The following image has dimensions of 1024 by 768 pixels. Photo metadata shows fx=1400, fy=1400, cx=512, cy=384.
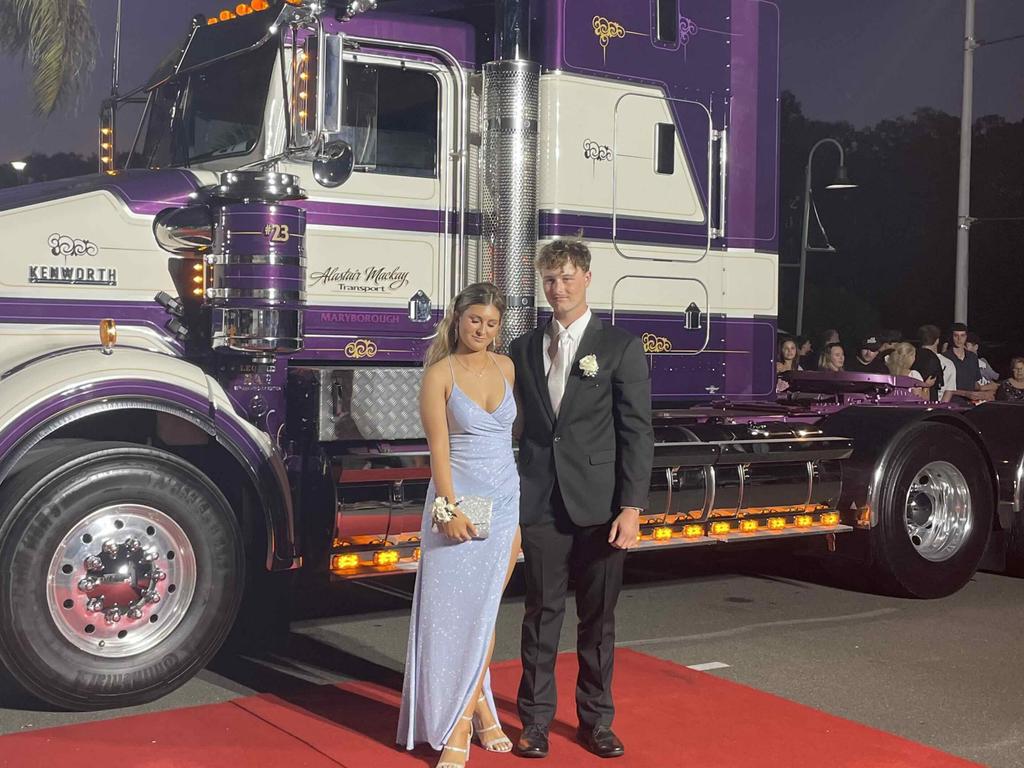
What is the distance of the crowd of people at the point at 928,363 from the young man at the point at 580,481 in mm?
4415

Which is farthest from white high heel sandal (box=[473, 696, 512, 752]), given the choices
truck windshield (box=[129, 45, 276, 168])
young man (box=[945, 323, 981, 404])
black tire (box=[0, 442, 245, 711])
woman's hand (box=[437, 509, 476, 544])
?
young man (box=[945, 323, 981, 404])

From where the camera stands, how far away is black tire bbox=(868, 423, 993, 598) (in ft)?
27.6

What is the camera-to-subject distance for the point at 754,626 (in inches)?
309

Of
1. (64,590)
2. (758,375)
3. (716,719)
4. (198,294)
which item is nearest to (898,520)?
(758,375)

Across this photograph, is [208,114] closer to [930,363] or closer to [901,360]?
[901,360]

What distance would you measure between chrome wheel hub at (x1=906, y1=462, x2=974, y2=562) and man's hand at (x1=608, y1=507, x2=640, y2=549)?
3.98 meters

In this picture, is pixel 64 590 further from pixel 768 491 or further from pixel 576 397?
pixel 768 491

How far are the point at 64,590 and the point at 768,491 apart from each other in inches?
158

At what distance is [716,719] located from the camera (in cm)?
574

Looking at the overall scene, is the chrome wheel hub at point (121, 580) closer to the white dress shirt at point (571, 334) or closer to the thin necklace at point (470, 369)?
the thin necklace at point (470, 369)

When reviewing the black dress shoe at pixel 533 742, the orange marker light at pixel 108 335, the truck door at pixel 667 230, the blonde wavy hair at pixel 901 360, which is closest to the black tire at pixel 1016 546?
the blonde wavy hair at pixel 901 360

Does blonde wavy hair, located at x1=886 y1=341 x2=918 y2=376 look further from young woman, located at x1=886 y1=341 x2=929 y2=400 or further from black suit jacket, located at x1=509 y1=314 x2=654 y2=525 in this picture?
black suit jacket, located at x1=509 y1=314 x2=654 y2=525

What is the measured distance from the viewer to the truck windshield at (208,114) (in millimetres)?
6684

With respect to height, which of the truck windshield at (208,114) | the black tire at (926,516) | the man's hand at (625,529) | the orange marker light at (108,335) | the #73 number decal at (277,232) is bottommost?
the black tire at (926,516)
